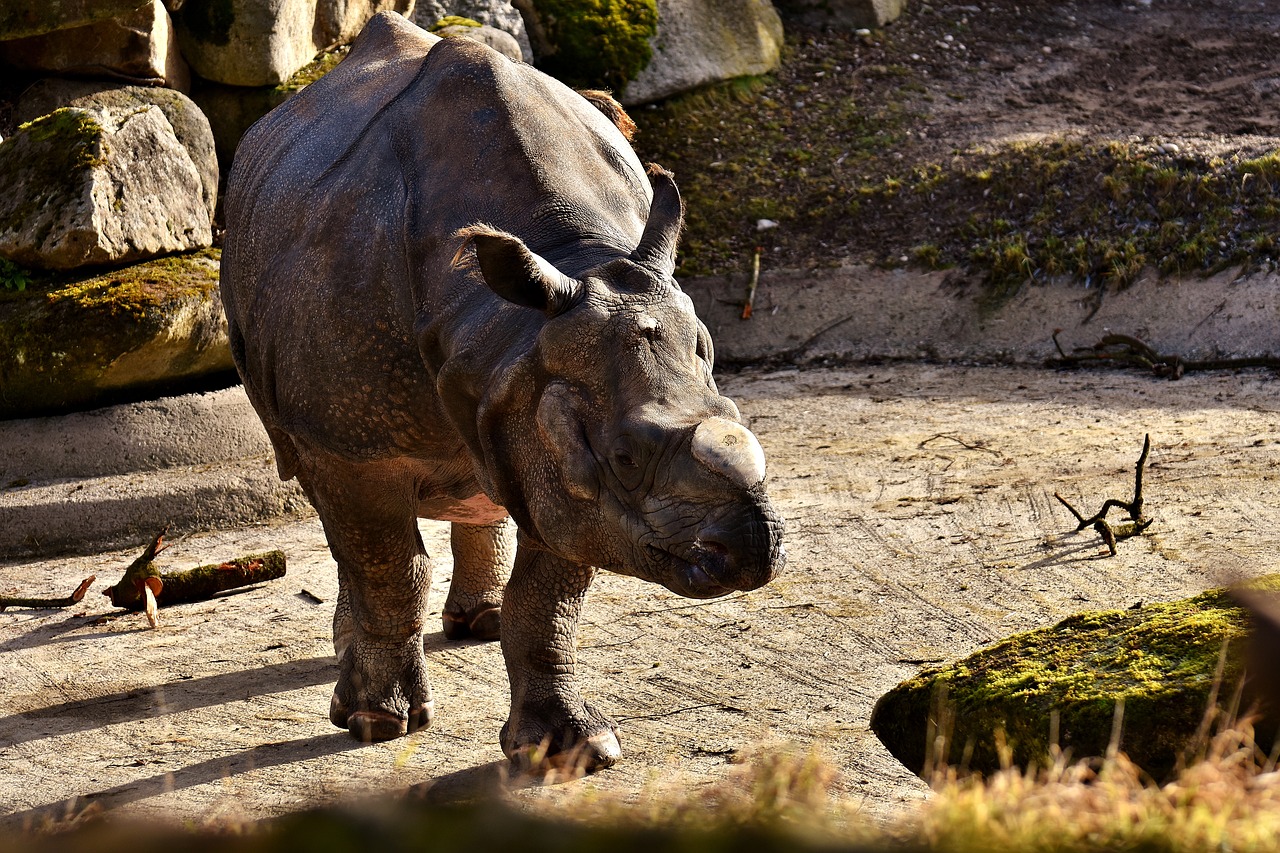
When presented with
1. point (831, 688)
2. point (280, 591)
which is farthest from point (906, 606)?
point (280, 591)

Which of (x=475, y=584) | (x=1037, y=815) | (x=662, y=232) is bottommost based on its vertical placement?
(x=475, y=584)

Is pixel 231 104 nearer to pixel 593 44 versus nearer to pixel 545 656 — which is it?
pixel 593 44

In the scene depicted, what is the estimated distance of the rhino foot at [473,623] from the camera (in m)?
6.01

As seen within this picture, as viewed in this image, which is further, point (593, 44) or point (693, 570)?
point (593, 44)

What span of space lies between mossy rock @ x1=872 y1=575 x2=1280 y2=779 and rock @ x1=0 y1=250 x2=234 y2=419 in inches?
195

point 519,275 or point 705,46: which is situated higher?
point 519,275

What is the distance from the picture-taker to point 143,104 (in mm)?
8602

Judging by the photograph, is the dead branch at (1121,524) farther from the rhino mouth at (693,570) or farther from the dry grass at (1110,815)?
the dry grass at (1110,815)

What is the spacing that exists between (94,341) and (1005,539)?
15.2ft

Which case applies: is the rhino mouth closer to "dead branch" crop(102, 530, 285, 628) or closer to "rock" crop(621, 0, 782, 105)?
"dead branch" crop(102, 530, 285, 628)

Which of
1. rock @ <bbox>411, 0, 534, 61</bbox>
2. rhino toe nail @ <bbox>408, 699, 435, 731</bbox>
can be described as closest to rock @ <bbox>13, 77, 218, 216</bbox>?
rock @ <bbox>411, 0, 534, 61</bbox>

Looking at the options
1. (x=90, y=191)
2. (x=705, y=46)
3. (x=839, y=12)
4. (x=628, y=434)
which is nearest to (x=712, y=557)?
(x=628, y=434)

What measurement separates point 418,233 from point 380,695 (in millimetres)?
1590

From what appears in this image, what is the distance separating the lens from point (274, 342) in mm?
4750
